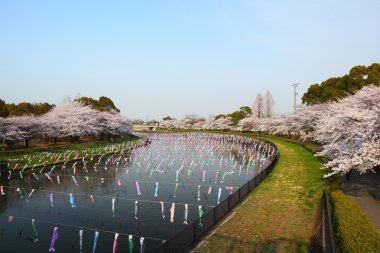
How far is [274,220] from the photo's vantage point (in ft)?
57.4

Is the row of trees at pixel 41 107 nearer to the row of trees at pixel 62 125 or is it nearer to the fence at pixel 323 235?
the row of trees at pixel 62 125

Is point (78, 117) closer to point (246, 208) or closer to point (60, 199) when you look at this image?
point (60, 199)

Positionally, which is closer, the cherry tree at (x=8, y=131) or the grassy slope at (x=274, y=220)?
the grassy slope at (x=274, y=220)

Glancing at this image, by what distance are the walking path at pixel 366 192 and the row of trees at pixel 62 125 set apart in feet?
171

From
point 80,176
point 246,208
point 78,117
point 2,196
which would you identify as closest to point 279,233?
point 246,208

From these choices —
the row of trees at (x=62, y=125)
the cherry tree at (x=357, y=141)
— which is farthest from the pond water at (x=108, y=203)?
the row of trees at (x=62, y=125)

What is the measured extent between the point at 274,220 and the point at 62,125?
63.2 metres

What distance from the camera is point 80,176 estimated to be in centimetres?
3475

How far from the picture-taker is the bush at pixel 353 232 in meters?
10.6

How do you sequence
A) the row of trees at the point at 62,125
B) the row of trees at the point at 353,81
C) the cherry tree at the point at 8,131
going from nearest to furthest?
1. the row of trees at the point at 353,81
2. the cherry tree at the point at 8,131
3. the row of trees at the point at 62,125

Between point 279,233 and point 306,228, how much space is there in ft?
5.80

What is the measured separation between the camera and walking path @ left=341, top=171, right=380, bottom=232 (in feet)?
57.0

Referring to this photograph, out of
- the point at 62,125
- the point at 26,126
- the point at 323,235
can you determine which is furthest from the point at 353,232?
the point at 62,125

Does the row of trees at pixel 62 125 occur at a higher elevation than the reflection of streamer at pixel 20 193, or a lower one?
higher
